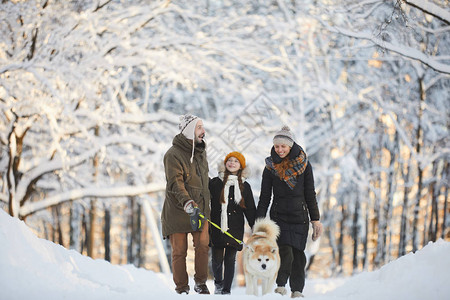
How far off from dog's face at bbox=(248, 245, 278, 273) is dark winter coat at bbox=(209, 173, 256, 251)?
467mm

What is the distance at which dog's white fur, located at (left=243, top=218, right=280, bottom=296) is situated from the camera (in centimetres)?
471

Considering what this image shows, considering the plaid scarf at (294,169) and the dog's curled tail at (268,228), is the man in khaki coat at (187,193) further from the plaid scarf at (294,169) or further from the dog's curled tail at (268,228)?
the plaid scarf at (294,169)

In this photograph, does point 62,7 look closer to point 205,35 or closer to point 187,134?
point 205,35

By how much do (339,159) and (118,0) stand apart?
838 centimetres

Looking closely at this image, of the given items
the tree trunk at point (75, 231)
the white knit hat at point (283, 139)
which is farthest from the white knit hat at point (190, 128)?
the tree trunk at point (75, 231)

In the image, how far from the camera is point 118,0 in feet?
36.0

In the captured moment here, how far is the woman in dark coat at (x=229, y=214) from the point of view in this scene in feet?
17.1

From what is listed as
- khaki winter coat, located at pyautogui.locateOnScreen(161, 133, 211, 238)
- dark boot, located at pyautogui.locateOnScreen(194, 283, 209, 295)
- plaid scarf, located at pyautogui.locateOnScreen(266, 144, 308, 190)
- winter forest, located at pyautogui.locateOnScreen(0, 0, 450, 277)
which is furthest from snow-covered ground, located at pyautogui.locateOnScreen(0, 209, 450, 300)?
winter forest, located at pyautogui.locateOnScreen(0, 0, 450, 277)

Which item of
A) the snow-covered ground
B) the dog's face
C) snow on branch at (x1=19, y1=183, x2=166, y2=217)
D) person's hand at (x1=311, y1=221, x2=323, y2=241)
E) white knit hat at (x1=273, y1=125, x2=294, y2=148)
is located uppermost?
snow on branch at (x1=19, y1=183, x2=166, y2=217)

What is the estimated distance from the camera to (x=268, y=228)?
4.79 m

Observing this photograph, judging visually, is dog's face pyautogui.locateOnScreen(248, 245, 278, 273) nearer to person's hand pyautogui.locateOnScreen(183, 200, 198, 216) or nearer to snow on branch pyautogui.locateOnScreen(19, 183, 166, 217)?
person's hand pyautogui.locateOnScreen(183, 200, 198, 216)

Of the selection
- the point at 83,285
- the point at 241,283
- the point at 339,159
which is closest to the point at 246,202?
the point at 83,285

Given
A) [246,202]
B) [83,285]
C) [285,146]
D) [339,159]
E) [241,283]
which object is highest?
[339,159]

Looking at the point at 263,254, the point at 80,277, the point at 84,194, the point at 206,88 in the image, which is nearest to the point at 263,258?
the point at 263,254
